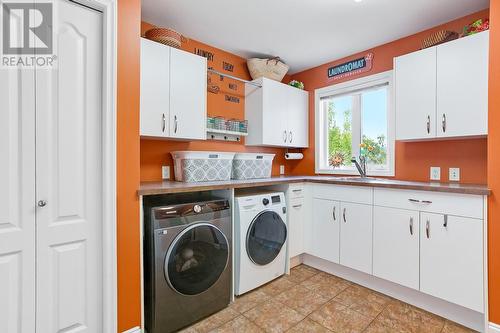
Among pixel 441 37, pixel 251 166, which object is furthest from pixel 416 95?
pixel 251 166

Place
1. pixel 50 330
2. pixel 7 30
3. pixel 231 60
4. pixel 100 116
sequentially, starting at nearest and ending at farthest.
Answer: pixel 7 30 → pixel 50 330 → pixel 100 116 → pixel 231 60

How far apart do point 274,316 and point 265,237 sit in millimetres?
667

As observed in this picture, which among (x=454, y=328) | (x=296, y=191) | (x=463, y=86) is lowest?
(x=454, y=328)

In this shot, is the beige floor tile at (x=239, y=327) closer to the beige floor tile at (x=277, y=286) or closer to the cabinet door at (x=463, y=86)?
the beige floor tile at (x=277, y=286)

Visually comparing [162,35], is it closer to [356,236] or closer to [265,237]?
[265,237]

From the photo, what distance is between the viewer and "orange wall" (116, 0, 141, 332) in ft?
5.07

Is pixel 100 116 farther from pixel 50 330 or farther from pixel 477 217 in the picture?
pixel 477 217

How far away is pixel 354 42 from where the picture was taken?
Answer: 273 centimetres

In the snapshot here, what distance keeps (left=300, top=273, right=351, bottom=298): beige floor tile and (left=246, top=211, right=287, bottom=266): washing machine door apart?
447mm

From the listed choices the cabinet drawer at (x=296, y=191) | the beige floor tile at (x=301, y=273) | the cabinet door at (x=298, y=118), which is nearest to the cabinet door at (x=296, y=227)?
the cabinet drawer at (x=296, y=191)

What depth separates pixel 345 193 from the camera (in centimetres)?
250

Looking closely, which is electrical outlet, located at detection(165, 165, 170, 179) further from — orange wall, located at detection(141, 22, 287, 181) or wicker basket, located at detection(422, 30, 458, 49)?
wicker basket, located at detection(422, 30, 458, 49)

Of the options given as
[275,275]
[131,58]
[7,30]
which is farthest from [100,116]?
[275,275]

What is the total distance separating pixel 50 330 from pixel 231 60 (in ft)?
9.49
